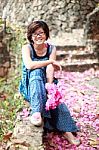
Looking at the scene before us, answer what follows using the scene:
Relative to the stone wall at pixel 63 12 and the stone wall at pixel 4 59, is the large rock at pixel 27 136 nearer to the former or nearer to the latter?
the stone wall at pixel 4 59

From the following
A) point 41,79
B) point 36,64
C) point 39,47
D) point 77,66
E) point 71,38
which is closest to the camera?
point 41,79

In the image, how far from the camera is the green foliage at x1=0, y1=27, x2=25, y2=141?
210 inches

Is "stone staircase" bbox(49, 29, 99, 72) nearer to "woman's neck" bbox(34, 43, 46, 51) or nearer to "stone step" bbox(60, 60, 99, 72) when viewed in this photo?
"stone step" bbox(60, 60, 99, 72)

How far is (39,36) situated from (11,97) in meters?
2.01

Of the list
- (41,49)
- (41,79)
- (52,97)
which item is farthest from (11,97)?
(52,97)

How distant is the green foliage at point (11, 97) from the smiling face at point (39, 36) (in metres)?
0.84

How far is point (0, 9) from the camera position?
12.9 metres

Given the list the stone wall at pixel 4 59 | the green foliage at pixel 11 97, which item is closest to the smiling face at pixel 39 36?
the green foliage at pixel 11 97

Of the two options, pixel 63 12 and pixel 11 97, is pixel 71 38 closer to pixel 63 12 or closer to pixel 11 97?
pixel 63 12

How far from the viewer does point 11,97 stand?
6746 millimetres

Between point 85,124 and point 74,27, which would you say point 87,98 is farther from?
point 74,27

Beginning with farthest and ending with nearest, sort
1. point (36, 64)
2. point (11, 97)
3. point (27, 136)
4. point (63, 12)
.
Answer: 1. point (63, 12)
2. point (11, 97)
3. point (36, 64)
4. point (27, 136)

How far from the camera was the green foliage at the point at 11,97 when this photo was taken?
5.34 meters

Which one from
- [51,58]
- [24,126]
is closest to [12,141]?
[24,126]
